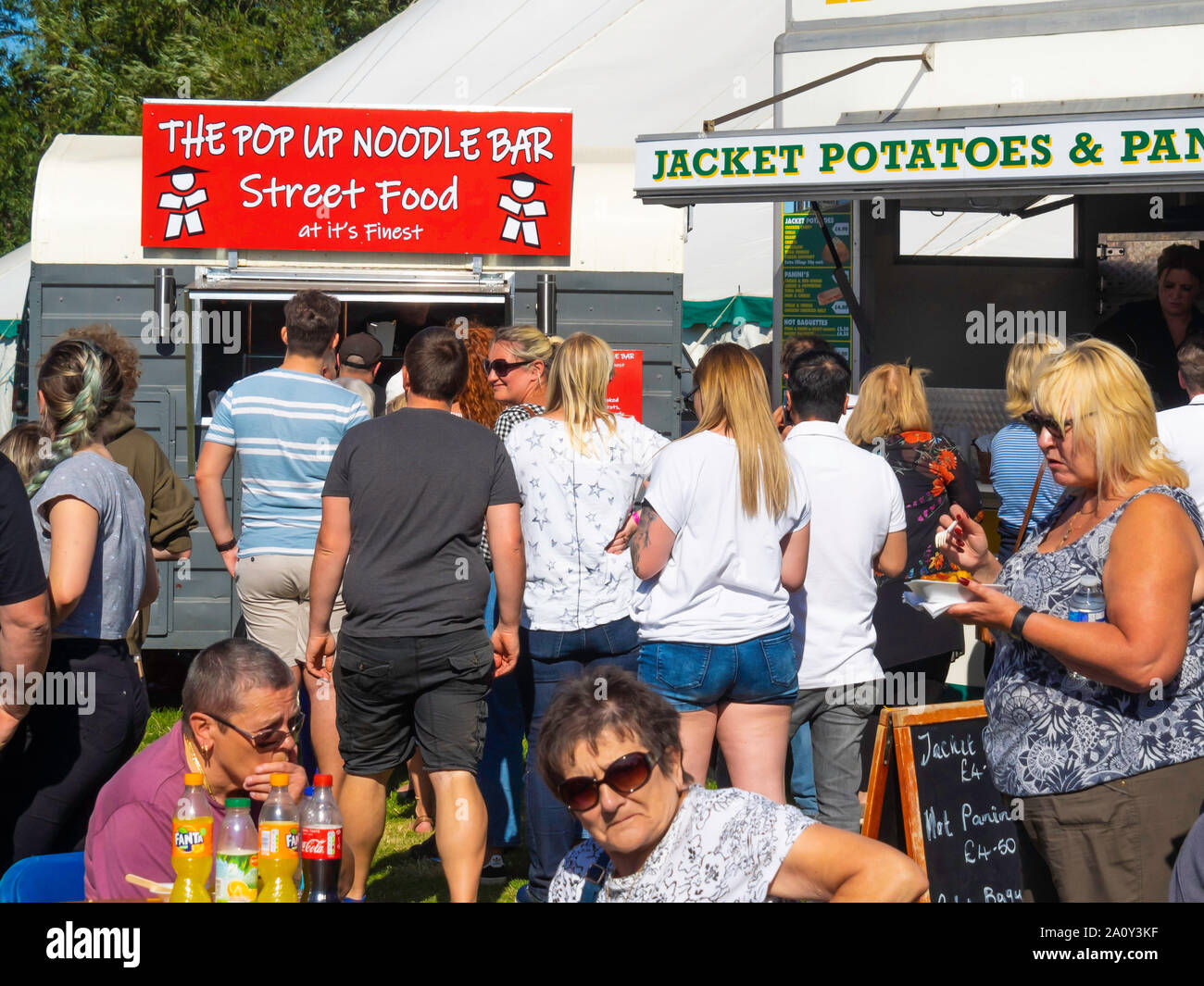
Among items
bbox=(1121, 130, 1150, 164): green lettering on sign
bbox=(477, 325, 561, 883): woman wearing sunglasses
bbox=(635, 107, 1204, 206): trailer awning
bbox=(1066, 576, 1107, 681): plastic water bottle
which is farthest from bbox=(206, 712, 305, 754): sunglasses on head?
bbox=(1121, 130, 1150, 164): green lettering on sign

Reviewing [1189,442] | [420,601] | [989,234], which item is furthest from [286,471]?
[989,234]

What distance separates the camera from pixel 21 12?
27938 millimetres

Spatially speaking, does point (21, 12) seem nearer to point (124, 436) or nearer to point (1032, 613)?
point (124, 436)

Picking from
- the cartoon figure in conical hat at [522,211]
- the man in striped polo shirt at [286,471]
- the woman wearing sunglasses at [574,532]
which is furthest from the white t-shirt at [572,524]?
A: the cartoon figure in conical hat at [522,211]

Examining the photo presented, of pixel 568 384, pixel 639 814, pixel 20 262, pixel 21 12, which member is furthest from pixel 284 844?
pixel 21 12

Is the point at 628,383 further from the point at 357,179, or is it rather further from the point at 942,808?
the point at 942,808

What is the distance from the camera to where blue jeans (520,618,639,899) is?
4.29 meters

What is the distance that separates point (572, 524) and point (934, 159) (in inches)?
83.4

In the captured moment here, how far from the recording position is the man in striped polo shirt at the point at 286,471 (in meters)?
4.80

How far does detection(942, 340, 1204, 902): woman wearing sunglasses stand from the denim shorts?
1019 mm

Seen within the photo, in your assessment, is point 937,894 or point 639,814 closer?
point 639,814

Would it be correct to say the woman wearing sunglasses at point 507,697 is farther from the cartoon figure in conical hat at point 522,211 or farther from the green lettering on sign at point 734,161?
the cartoon figure in conical hat at point 522,211

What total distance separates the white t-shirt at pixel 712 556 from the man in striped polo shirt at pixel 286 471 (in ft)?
4.75

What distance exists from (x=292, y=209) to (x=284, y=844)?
5.20m
